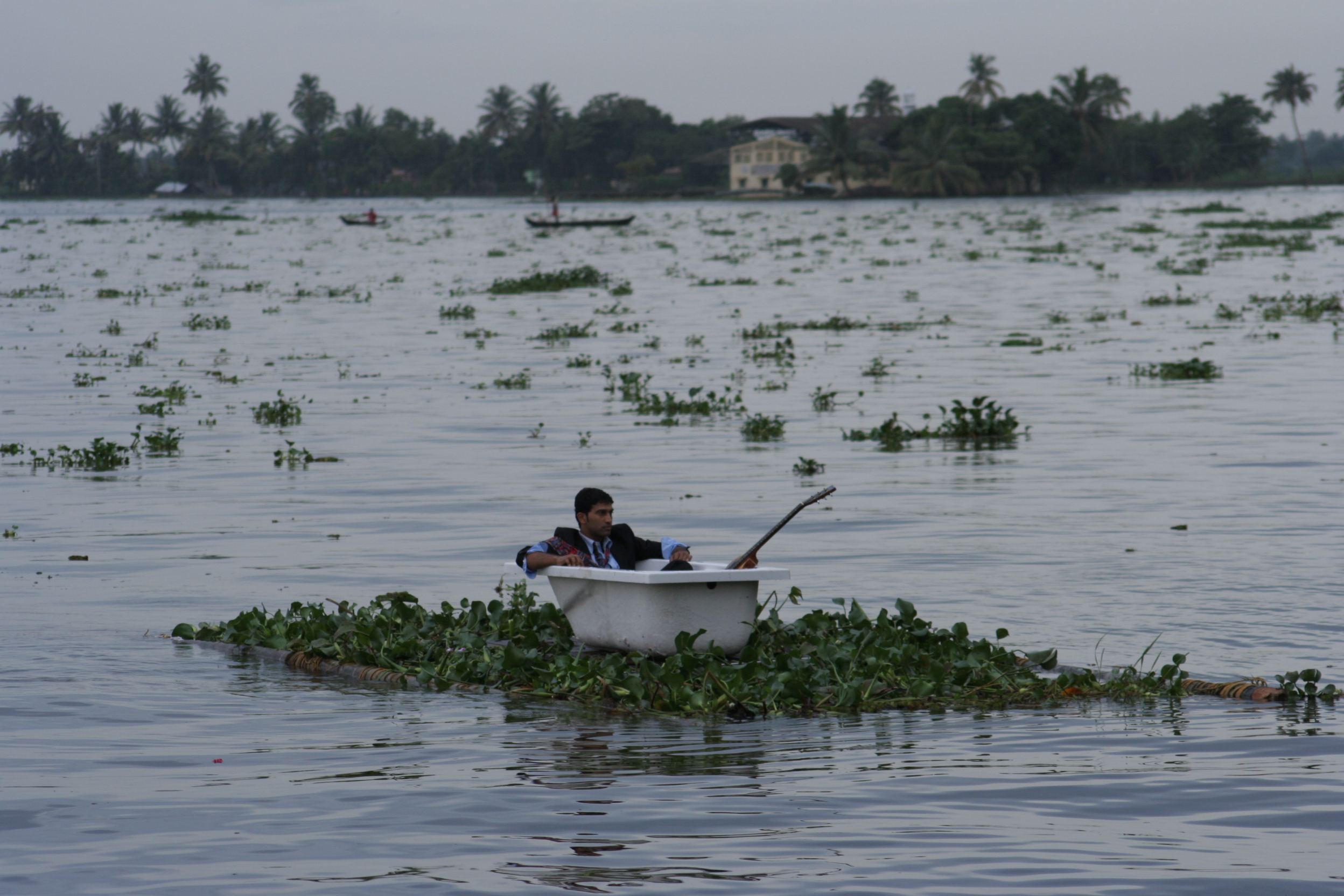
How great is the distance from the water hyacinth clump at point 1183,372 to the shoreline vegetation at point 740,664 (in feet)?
55.0

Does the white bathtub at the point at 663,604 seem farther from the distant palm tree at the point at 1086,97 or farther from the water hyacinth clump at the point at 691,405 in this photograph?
the distant palm tree at the point at 1086,97

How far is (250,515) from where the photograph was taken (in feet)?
51.9

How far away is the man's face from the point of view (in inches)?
400

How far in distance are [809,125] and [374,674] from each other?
17350cm

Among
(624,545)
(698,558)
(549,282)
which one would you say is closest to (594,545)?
(624,545)

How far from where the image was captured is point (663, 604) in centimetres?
923

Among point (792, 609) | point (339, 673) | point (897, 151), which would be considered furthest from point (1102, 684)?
point (897, 151)

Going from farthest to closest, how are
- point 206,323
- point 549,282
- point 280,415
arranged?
point 549,282, point 206,323, point 280,415

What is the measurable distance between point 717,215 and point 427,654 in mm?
107876

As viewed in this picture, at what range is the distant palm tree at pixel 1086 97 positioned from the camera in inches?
5512

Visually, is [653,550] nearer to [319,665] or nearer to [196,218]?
[319,665]

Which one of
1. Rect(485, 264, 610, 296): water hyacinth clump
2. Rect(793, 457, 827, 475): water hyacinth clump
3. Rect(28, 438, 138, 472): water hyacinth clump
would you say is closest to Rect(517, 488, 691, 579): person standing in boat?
Rect(793, 457, 827, 475): water hyacinth clump

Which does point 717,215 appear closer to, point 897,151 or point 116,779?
point 897,151

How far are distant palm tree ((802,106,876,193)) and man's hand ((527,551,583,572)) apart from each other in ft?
446
